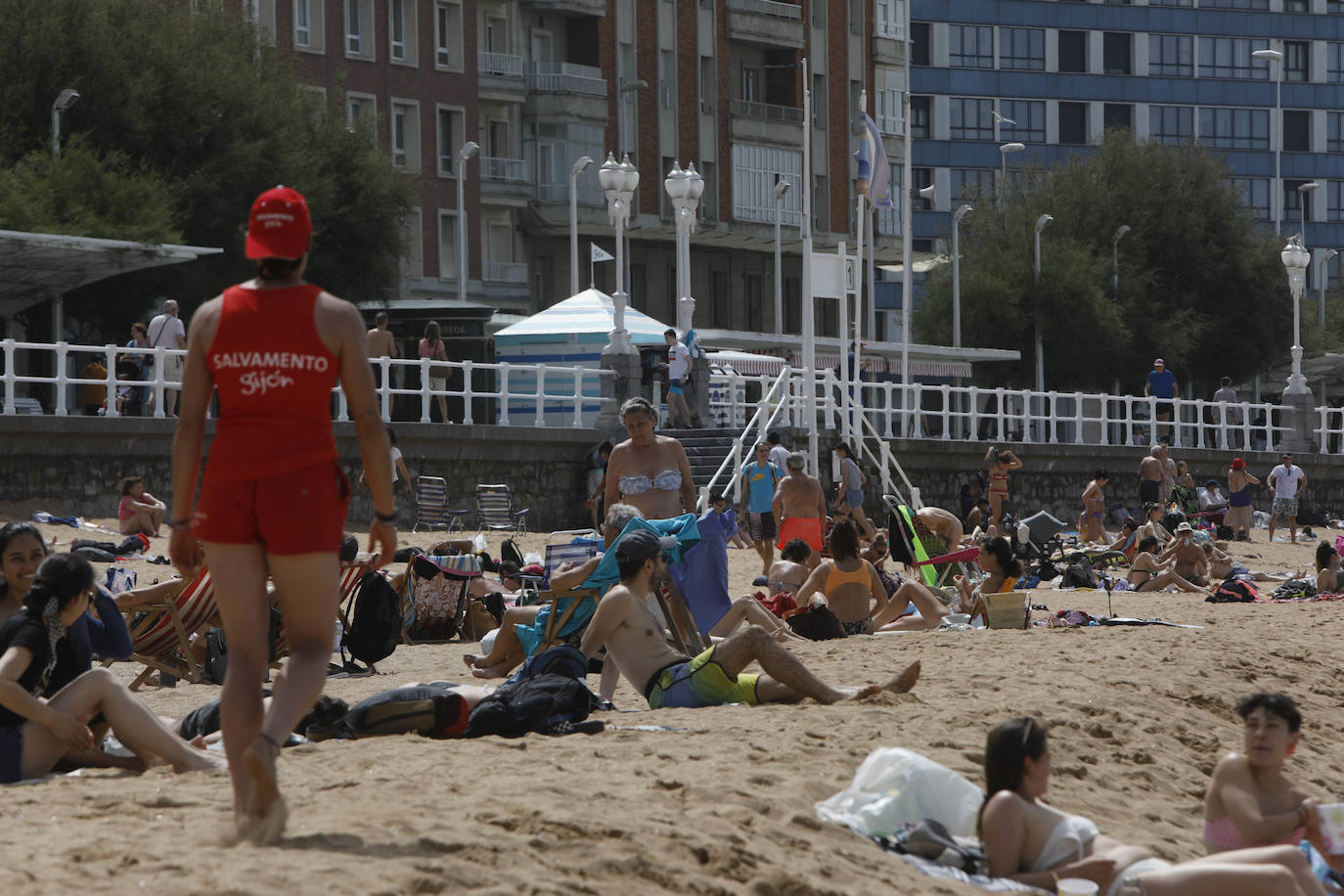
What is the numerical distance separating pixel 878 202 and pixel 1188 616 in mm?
15711

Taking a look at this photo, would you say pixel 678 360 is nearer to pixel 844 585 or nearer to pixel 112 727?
pixel 844 585

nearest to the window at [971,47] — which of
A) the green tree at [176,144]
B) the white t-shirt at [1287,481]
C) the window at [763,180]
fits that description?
the window at [763,180]

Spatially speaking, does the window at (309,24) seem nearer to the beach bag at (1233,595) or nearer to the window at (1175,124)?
the beach bag at (1233,595)

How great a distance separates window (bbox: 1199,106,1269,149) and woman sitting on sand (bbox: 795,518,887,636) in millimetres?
63448

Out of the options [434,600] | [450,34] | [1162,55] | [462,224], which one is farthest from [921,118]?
[434,600]

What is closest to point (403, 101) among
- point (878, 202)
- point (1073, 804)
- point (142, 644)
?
point (878, 202)

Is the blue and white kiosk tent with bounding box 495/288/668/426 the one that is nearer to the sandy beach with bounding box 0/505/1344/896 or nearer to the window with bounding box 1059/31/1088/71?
the sandy beach with bounding box 0/505/1344/896

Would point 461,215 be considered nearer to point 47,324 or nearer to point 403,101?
point 403,101

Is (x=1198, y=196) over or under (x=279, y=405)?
over

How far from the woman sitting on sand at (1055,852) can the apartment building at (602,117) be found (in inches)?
1358

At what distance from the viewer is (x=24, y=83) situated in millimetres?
33219

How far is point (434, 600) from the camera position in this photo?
14.0 m

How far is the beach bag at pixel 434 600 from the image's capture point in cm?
1393

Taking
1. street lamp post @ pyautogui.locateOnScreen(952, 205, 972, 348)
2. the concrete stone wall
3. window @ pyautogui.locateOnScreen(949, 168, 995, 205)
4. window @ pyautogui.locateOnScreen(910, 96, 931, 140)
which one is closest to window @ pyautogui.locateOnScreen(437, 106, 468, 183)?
street lamp post @ pyautogui.locateOnScreen(952, 205, 972, 348)
